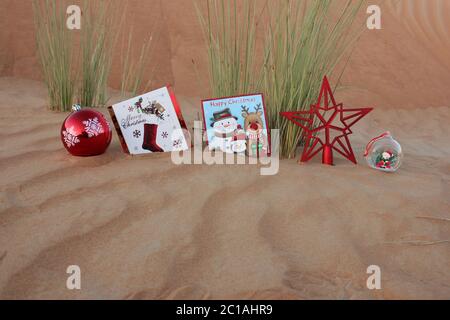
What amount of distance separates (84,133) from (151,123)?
0.28 m

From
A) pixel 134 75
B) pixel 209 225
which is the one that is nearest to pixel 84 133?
pixel 209 225

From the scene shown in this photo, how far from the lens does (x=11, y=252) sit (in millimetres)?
1177

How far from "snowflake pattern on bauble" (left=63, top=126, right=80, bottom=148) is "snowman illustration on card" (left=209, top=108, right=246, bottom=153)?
0.50 m

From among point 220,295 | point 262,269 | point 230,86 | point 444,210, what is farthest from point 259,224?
point 230,86

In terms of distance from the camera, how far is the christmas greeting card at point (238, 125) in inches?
73.0

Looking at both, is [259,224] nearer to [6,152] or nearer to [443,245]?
[443,245]

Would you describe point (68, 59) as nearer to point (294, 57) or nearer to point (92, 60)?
point (92, 60)

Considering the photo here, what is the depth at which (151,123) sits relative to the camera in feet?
6.22

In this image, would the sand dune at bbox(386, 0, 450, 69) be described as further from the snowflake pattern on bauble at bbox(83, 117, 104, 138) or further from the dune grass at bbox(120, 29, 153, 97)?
the snowflake pattern on bauble at bbox(83, 117, 104, 138)

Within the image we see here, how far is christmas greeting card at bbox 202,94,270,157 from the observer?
1.86m

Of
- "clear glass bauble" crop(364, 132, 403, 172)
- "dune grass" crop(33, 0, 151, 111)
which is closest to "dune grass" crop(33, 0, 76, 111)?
"dune grass" crop(33, 0, 151, 111)

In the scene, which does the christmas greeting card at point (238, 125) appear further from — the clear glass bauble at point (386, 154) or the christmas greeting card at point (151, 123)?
the clear glass bauble at point (386, 154)
